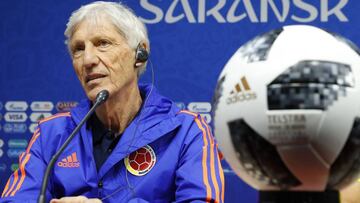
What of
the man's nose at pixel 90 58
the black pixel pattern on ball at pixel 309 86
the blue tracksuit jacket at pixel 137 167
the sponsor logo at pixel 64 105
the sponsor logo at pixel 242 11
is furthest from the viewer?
the sponsor logo at pixel 64 105

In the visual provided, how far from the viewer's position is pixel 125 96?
1224 millimetres

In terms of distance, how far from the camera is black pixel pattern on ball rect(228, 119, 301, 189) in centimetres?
45

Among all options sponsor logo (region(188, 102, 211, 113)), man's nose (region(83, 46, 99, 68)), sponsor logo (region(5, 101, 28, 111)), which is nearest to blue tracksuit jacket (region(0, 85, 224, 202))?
man's nose (region(83, 46, 99, 68))

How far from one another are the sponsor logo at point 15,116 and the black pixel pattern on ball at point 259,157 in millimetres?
1357

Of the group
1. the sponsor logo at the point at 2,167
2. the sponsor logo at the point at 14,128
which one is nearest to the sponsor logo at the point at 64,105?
the sponsor logo at the point at 14,128

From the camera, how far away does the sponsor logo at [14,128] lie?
174 centimetres

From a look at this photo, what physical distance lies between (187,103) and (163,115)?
1.70 ft

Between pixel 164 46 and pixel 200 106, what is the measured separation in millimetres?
205

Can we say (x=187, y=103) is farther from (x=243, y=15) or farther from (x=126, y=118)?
(x=126, y=118)

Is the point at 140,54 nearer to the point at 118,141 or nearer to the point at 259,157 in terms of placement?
the point at 118,141

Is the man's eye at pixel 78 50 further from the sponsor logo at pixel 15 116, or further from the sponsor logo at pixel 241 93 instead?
the sponsor logo at pixel 241 93

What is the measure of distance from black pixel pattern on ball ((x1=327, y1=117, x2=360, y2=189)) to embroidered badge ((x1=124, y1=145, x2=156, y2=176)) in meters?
0.64

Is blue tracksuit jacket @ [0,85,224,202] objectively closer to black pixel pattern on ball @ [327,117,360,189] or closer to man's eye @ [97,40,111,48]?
man's eye @ [97,40,111,48]

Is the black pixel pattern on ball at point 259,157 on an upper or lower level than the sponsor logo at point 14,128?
upper
